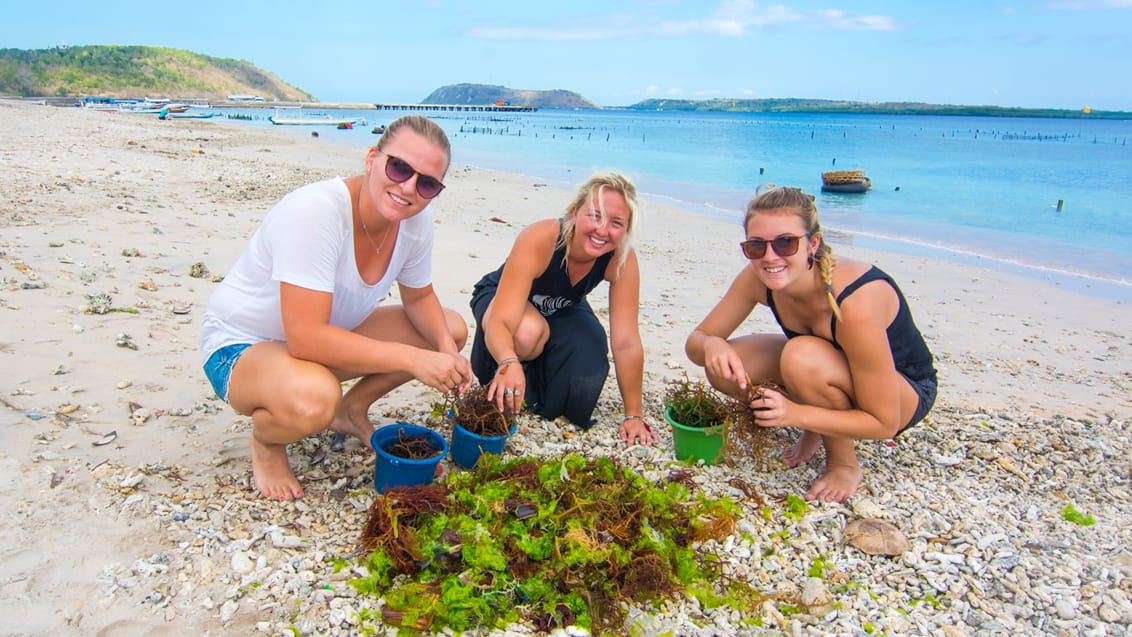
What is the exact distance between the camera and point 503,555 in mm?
2572

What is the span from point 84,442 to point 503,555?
2.27 metres

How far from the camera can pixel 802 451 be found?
3.92 metres

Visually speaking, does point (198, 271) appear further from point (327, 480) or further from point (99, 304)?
point (327, 480)

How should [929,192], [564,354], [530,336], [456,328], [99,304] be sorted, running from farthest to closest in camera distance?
[929,192] → [99,304] → [564,354] → [530,336] → [456,328]

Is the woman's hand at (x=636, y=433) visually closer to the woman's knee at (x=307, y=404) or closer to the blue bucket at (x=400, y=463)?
the blue bucket at (x=400, y=463)

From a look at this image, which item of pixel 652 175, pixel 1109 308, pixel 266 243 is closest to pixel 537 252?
pixel 266 243

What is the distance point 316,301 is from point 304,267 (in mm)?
145

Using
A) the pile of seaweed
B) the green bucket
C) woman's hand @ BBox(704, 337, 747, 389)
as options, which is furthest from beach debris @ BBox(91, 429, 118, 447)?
woman's hand @ BBox(704, 337, 747, 389)

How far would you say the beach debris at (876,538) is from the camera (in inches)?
121

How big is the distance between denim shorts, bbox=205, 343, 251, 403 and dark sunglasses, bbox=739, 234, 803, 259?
7.52 ft

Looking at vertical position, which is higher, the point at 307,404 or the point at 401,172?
the point at 401,172

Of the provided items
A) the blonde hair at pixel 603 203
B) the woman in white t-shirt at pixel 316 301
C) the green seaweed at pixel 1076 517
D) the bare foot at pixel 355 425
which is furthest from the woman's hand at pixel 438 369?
the green seaweed at pixel 1076 517

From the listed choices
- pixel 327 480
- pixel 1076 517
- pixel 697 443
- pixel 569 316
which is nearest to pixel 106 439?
pixel 327 480

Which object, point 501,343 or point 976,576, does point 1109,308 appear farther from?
point 501,343
